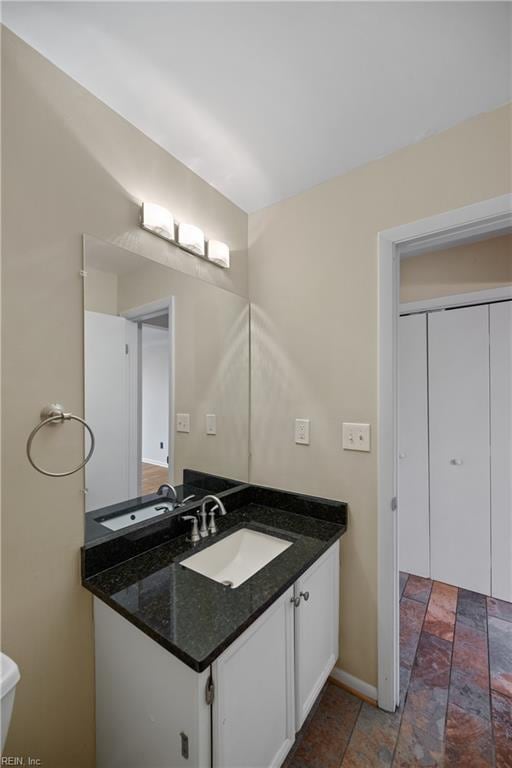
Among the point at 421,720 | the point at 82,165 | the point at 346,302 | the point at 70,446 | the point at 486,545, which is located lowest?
the point at 421,720

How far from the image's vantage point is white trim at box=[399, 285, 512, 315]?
220cm

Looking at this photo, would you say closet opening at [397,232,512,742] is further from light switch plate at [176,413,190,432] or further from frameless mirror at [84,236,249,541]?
light switch plate at [176,413,190,432]

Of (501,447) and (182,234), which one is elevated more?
(182,234)

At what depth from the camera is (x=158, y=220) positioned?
1.31 meters

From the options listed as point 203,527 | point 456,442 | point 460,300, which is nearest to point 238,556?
point 203,527

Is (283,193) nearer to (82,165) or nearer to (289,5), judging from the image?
(289,5)

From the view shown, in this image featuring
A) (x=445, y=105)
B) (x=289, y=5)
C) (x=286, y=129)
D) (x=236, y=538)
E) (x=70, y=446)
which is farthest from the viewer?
(x=236, y=538)

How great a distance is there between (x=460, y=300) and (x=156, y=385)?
7.26 ft

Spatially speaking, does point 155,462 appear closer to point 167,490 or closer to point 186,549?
point 167,490

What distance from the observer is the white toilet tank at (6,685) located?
0.70 m

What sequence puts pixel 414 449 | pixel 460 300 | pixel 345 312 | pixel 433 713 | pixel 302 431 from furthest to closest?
pixel 414 449
pixel 460 300
pixel 302 431
pixel 345 312
pixel 433 713

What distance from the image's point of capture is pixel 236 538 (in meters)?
1.47

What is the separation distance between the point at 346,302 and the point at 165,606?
1398 mm

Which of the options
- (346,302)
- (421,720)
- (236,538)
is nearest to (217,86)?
(346,302)
